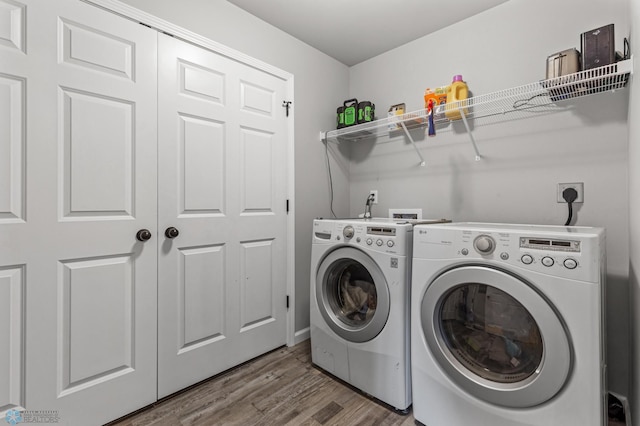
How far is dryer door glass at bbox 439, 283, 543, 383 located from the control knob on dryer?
0.52 ft

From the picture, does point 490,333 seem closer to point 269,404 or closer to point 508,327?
point 508,327

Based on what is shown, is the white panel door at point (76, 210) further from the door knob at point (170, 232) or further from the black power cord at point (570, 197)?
the black power cord at point (570, 197)

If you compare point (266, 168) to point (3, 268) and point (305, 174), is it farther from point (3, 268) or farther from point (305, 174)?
point (3, 268)

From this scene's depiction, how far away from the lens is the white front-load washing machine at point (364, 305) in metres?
1.43

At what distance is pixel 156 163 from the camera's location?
59.2 inches

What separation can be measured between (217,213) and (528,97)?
1.83 metres

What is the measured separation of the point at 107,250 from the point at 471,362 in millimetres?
1665

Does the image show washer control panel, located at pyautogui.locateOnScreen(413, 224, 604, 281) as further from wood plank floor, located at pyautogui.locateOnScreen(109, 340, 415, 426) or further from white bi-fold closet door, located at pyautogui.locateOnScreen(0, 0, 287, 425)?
white bi-fold closet door, located at pyautogui.locateOnScreen(0, 0, 287, 425)

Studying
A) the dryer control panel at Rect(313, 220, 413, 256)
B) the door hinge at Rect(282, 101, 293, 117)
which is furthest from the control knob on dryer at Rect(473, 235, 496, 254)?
the door hinge at Rect(282, 101, 293, 117)

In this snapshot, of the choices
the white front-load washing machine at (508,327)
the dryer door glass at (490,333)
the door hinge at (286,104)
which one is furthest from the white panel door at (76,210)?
the dryer door glass at (490,333)

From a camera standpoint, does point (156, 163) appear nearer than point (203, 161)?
Yes

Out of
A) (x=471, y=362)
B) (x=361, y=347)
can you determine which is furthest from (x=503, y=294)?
(x=361, y=347)
